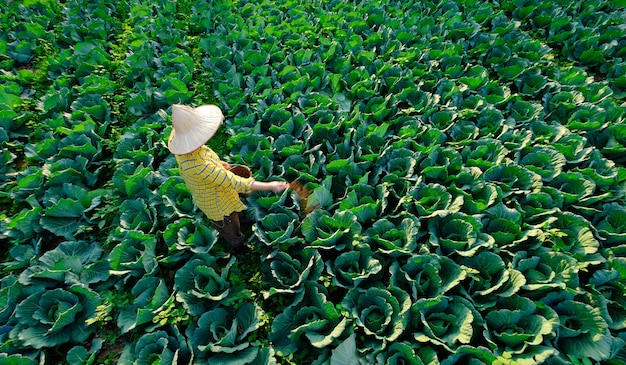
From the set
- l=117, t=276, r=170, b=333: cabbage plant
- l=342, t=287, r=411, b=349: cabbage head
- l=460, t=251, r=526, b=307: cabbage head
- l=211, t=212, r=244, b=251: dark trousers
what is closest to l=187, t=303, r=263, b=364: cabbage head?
l=117, t=276, r=170, b=333: cabbage plant

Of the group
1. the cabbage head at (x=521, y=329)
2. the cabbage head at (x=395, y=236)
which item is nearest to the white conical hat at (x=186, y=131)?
the cabbage head at (x=395, y=236)

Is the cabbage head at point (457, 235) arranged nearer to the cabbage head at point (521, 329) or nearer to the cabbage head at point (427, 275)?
the cabbage head at point (427, 275)

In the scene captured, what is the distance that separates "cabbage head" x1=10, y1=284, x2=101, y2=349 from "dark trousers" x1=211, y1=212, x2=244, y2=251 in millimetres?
1386

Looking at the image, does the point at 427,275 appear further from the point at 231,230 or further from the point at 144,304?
the point at 144,304

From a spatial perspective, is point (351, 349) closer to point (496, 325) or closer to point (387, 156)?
point (496, 325)

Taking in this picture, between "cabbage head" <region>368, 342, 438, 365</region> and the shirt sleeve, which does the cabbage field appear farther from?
the shirt sleeve

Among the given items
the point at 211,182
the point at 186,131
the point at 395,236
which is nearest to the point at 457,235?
the point at 395,236

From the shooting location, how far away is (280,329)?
10.9ft

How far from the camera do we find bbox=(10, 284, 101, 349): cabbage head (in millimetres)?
3250

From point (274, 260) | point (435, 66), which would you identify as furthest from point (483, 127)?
point (274, 260)

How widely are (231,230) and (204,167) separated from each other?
106 centimetres

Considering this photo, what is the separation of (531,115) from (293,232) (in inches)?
149

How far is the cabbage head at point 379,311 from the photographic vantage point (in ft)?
10.2

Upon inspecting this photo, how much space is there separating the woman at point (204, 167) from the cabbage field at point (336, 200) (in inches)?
22.6
